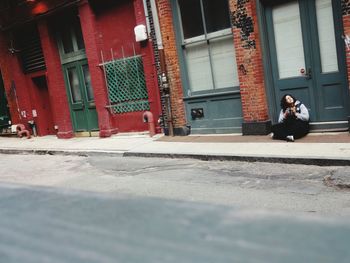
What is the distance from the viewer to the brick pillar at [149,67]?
38.1 feet

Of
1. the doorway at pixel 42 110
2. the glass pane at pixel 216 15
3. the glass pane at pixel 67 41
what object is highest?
the glass pane at pixel 67 41

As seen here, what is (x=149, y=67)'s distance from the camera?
11898mm

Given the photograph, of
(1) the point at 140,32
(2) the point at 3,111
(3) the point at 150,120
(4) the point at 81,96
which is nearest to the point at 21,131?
(2) the point at 3,111

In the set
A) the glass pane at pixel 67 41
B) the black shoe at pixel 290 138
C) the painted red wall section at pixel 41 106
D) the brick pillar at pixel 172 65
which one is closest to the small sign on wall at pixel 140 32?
the brick pillar at pixel 172 65

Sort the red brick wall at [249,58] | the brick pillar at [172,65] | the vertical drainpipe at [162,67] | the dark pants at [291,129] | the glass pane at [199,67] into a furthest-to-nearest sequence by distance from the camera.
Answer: the vertical drainpipe at [162,67] → the brick pillar at [172,65] → the glass pane at [199,67] → the red brick wall at [249,58] → the dark pants at [291,129]

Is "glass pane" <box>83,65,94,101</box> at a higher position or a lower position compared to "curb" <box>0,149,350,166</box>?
higher

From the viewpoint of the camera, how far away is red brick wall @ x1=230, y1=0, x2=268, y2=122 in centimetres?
948

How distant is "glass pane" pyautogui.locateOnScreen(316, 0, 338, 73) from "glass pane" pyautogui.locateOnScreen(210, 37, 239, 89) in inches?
85.4

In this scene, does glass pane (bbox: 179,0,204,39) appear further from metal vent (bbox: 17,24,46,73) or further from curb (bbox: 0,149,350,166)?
metal vent (bbox: 17,24,46,73)

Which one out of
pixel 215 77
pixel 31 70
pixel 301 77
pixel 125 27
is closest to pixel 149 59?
pixel 125 27

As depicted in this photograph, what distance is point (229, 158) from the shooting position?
8.23 m

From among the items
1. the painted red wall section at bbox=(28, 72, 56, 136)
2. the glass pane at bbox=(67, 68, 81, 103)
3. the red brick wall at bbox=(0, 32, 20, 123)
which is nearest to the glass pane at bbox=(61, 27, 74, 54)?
the glass pane at bbox=(67, 68, 81, 103)

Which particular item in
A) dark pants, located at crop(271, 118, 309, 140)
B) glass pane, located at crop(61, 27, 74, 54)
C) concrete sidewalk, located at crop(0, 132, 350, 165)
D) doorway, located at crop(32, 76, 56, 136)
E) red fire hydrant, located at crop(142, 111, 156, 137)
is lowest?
concrete sidewalk, located at crop(0, 132, 350, 165)

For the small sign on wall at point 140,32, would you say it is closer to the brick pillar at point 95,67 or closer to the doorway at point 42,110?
the brick pillar at point 95,67
